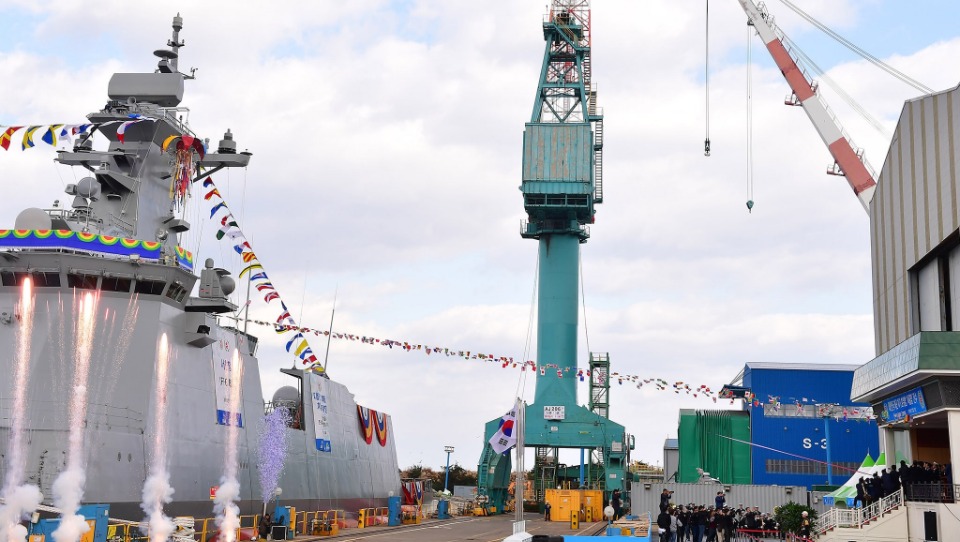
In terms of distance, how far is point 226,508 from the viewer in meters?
29.9

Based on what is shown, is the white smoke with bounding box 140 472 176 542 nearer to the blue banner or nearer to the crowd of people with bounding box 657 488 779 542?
the crowd of people with bounding box 657 488 779 542

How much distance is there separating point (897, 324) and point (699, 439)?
85.1ft

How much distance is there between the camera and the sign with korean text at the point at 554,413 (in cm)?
5972

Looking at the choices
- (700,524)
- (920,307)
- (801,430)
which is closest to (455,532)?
(700,524)

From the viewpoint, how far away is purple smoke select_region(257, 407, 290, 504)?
1486 inches

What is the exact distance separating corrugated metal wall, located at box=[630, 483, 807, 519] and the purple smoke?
20.2 m

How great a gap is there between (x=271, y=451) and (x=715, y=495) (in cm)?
2386

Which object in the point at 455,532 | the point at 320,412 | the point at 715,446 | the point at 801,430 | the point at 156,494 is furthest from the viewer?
the point at 715,446

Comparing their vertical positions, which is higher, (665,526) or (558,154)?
(558,154)

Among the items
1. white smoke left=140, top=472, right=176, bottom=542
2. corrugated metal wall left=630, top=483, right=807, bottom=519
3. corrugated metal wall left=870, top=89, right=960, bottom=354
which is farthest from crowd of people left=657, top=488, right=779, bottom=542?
white smoke left=140, top=472, right=176, bottom=542

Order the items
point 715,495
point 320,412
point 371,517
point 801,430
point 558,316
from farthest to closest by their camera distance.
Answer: point 558,316, point 801,430, point 715,495, point 371,517, point 320,412

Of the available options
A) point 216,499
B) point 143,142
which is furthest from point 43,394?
point 143,142

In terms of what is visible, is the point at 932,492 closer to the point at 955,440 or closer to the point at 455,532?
the point at 955,440

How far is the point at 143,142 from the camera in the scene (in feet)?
119
